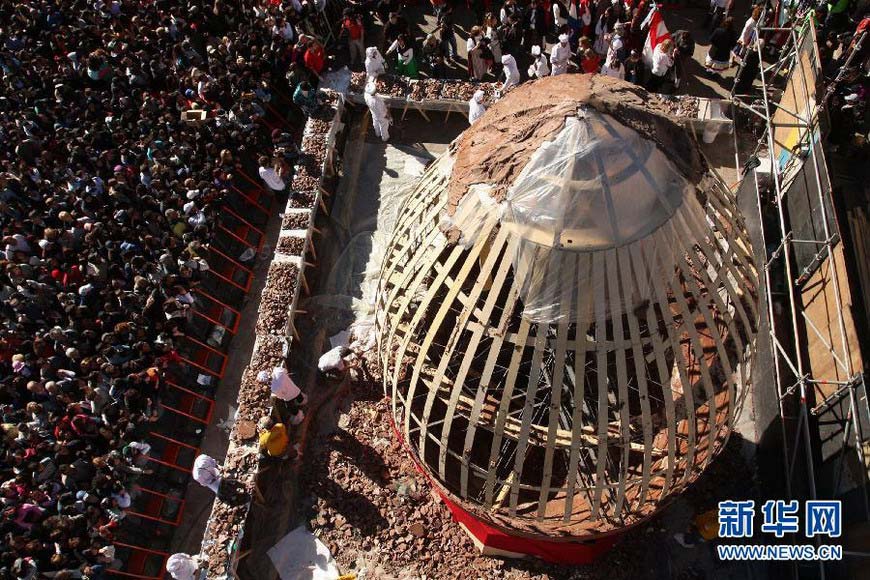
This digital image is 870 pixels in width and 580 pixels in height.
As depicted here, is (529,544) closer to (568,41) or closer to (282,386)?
(282,386)

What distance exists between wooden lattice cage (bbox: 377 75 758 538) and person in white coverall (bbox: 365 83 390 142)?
268 inches

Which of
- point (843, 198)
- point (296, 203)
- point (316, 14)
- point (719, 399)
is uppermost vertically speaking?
point (316, 14)

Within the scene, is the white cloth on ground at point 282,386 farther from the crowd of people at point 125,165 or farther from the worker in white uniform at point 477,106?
the worker in white uniform at point 477,106

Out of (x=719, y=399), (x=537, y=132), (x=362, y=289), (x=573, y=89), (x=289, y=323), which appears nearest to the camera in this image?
(x=537, y=132)

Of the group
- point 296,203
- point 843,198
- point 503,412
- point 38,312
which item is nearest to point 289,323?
point 296,203

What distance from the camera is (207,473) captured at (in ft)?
41.4

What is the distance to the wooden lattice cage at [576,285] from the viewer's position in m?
7.54

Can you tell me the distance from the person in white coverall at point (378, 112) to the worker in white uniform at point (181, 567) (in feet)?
36.5

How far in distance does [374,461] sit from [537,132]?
8259 millimetres

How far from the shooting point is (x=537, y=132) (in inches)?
301

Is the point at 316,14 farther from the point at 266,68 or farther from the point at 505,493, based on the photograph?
the point at 505,493

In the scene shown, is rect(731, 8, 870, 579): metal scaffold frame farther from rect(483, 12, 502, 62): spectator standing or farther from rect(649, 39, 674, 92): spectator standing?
rect(483, 12, 502, 62): spectator standing

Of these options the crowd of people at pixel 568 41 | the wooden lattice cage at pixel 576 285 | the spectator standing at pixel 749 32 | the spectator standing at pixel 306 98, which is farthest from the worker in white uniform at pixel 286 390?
the spectator standing at pixel 749 32

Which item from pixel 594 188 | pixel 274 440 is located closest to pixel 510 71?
pixel 594 188
